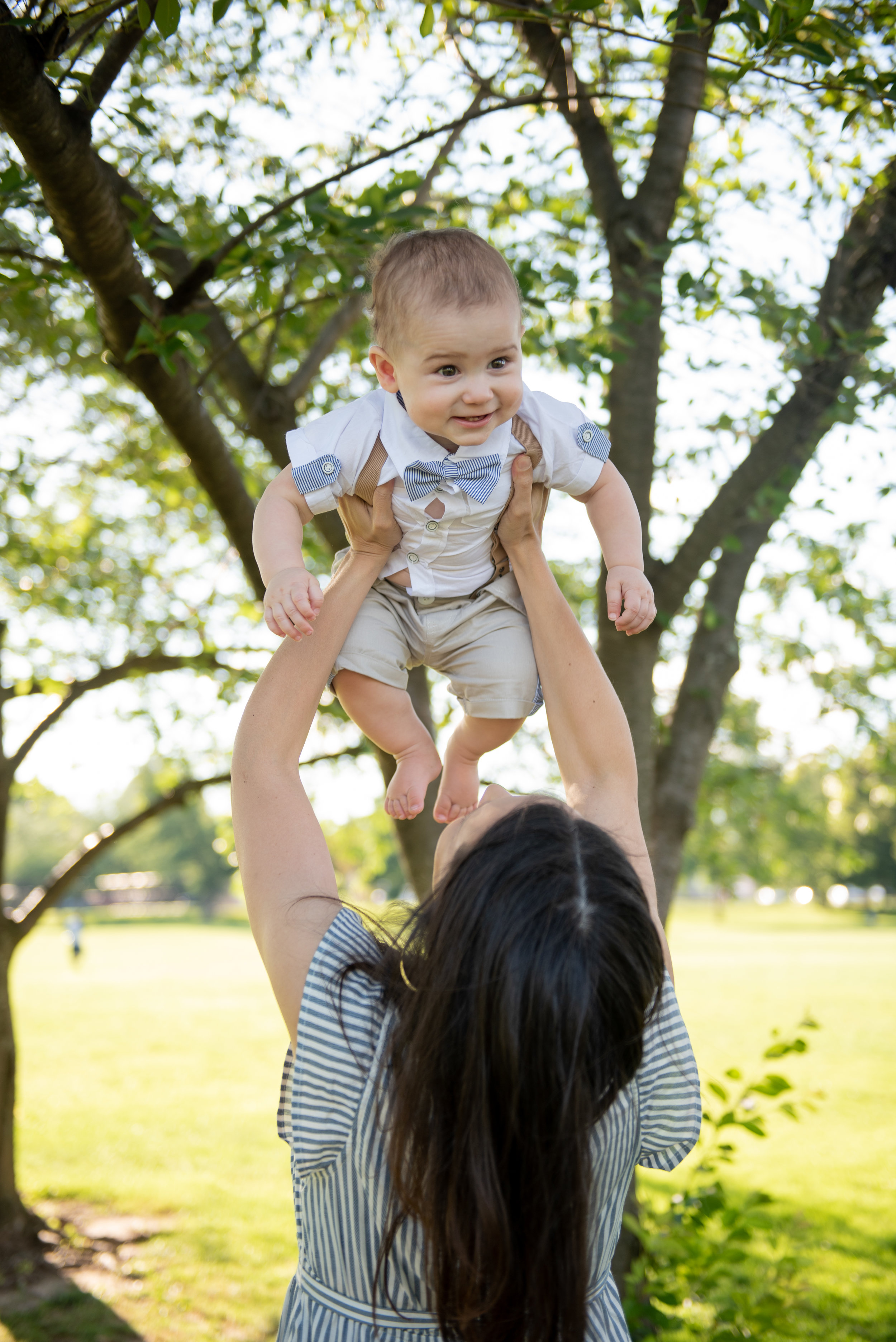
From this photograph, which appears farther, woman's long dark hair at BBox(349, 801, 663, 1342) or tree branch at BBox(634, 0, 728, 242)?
tree branch at BBox(634, 0, 728, 242)

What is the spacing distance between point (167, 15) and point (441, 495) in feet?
3.42

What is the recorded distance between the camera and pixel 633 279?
3.21m

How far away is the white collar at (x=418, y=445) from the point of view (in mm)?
1849

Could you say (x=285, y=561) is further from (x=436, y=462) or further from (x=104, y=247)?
(x=104, y=247)

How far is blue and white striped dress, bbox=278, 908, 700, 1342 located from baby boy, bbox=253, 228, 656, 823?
63cm

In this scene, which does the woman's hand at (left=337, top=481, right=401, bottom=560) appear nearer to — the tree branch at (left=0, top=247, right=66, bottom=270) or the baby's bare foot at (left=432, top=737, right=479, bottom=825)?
the baby's bare foot at (left=432, top=737, right=479, bottom=825)

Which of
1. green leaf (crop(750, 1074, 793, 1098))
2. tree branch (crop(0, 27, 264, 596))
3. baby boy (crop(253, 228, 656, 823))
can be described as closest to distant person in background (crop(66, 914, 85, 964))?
tree branch (crop(0, 27, 264, 596))

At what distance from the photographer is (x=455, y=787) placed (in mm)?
2268

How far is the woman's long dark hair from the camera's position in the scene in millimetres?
1218

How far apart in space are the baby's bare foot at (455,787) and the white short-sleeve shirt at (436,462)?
426mm

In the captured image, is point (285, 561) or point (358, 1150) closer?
point (358, 1150)

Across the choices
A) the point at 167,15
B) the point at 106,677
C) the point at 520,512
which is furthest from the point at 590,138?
the point at 106,677

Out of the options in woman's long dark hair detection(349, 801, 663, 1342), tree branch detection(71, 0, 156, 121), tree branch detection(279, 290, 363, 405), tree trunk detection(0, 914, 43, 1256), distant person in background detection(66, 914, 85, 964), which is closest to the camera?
woman's long dark hair detection(349, 801, 663, 1342)

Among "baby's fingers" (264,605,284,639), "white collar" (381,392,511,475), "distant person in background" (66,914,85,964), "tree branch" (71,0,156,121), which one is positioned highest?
"tree branch" (71,0,156,121)
